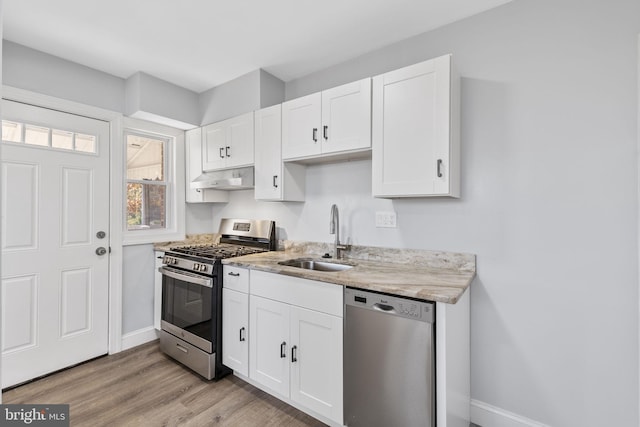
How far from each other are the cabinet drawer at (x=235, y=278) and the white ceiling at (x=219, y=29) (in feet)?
5.42

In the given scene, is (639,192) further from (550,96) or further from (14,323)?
(14,323)

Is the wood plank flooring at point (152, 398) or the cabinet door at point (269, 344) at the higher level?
the cabinet door at point (269, 344)

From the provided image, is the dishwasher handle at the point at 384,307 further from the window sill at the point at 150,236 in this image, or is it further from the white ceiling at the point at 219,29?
the window sill at the point at 150,236

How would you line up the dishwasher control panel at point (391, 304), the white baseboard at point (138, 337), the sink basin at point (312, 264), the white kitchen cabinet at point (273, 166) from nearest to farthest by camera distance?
1. the dishwasher control panel at point (391, 304)
2. the sink basin at point (312, 264)
3. the white kitchen cabinet at point (273, 166)
4. the white baseboard at point (138, 337)

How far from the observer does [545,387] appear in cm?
193

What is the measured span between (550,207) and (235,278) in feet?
6.75

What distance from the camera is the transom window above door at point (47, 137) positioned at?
2.46 meters

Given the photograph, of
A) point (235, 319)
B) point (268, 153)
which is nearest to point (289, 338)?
point (235, 319)

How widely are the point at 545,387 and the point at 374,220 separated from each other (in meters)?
1.42

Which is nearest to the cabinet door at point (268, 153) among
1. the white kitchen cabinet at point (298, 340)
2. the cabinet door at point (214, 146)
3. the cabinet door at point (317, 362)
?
the cabinet door at point (214, 146)

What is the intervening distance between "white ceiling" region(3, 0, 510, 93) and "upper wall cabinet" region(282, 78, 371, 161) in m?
0.40

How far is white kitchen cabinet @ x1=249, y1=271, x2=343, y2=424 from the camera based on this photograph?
1967 millimetres

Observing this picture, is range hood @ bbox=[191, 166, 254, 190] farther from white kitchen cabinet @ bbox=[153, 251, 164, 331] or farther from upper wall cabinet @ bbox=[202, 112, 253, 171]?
white kitchen cabinet @ bbox=[153, 251, 164, 331]

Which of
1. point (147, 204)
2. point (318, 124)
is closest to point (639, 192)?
point (318, 124)
